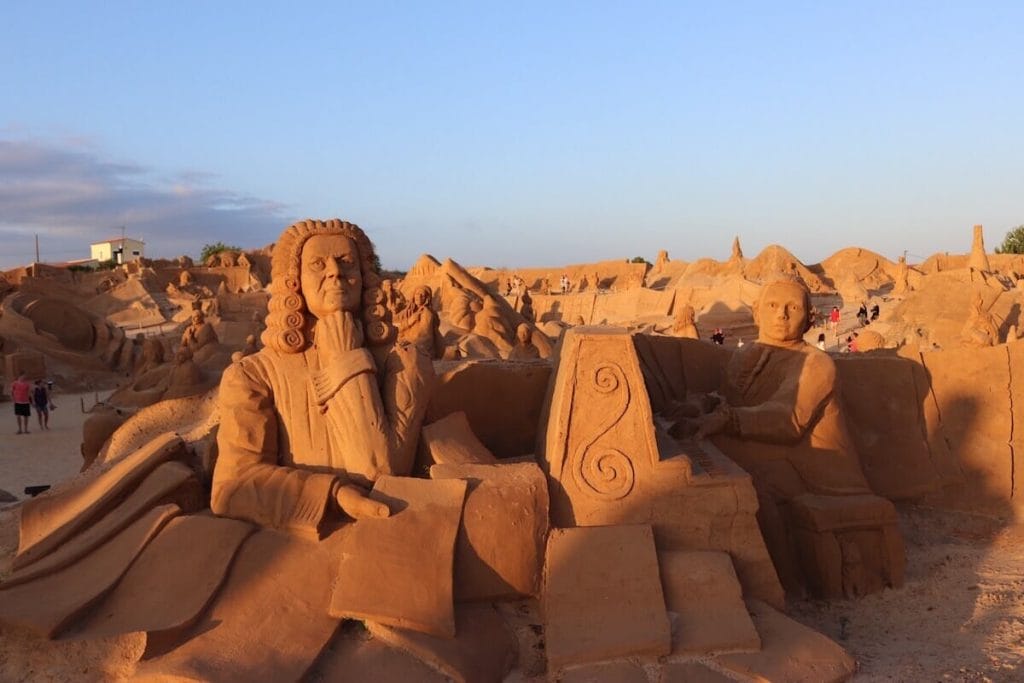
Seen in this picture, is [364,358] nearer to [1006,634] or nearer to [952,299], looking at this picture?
[1006,634]

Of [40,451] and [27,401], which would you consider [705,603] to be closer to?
[40,451]

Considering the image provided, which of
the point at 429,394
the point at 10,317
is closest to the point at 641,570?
the point at 429,394

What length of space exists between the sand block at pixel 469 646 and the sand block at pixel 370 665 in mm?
32

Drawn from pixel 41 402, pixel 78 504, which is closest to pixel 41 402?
pixel 41 402

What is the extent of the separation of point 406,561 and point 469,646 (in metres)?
0.41

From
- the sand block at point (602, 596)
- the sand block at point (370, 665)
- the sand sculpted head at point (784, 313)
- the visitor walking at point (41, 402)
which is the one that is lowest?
the visitor walking at point (41, 402)

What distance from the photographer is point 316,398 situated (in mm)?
3615

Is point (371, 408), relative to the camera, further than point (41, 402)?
No

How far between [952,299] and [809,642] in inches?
557

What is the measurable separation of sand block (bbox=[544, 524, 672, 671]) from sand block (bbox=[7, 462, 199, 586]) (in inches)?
68.8

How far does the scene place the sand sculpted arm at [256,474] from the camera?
3.34 meters

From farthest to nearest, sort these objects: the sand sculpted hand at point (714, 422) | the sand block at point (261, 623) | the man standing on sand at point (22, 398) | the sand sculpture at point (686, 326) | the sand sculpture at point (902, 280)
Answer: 1. the sand sculpture at point (902, 280)
2. the man standing on sand at point (22, 398)
3. the sand sculpture at point (686, 326)
4. the sand sculpted hand at point (714, 422)
5. the sand block at point (261, 623)

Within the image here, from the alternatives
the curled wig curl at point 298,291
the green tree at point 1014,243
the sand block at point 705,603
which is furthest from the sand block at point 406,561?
the green tree at point 1014,243

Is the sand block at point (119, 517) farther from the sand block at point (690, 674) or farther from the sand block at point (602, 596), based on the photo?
the sand block at point (690, 674)
